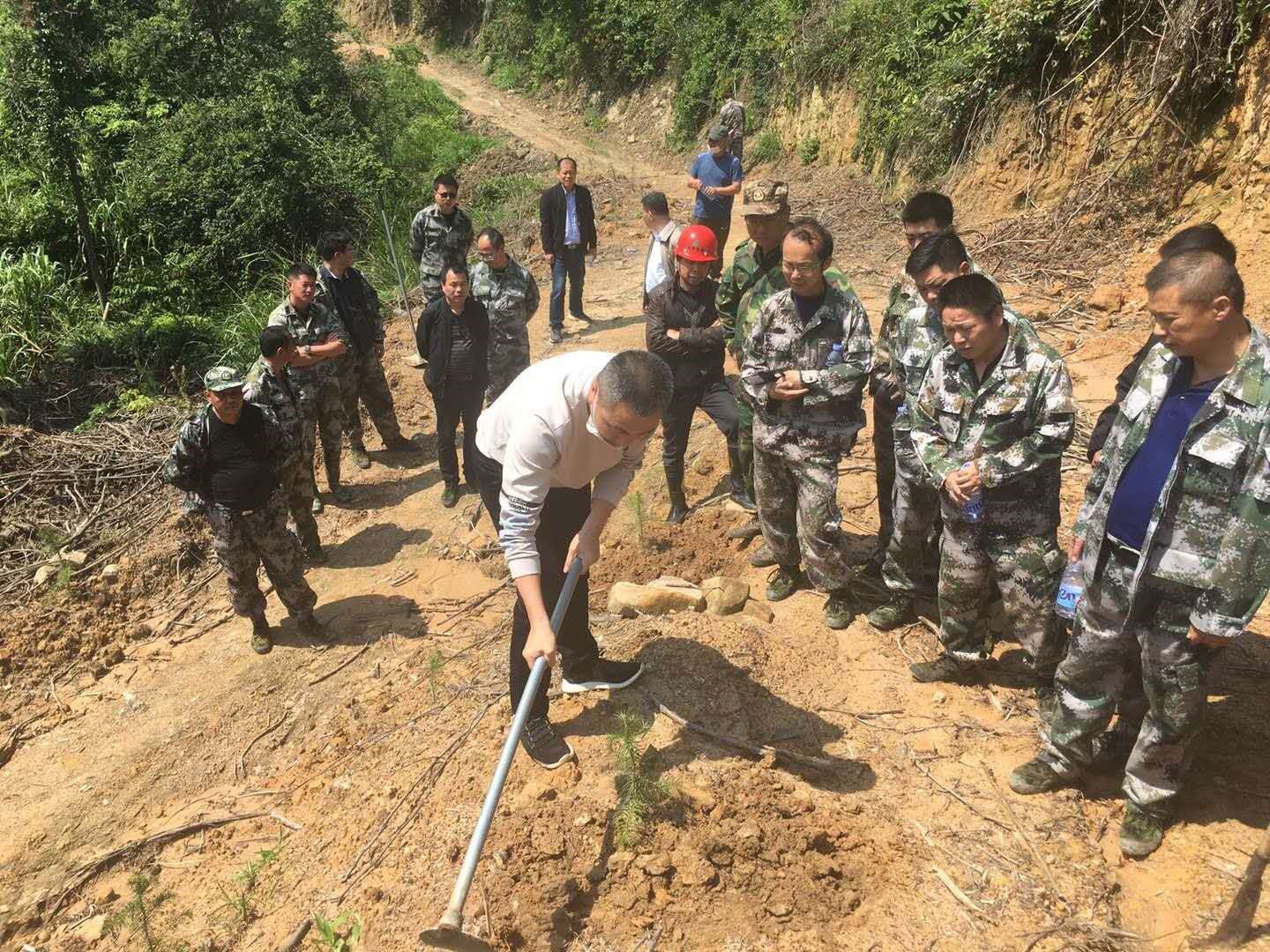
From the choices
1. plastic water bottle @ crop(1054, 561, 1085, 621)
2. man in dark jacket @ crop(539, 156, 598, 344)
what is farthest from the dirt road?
man in dark jacket @ crop(539, 156, 598, 344)

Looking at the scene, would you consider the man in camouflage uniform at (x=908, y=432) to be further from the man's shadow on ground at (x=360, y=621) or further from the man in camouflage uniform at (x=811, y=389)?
the man's shadow on ground at (x=360, y=621)

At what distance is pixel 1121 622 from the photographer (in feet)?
9.94

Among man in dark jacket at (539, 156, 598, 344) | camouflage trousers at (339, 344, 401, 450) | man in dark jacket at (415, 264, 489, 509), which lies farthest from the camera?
man in dark jacket at (539, 156, 598, 344)

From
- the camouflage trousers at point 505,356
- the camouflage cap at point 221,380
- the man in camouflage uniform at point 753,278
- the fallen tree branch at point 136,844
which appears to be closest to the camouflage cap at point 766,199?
the man in camouflage uniform at point 753,278

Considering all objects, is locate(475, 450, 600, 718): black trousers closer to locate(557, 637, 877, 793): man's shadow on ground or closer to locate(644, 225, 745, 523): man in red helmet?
locate(557, 637, 877, 793): man's shadow on ground

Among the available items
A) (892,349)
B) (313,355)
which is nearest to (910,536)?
(892,349)

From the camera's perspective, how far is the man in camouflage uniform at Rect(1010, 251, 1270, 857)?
102 inches

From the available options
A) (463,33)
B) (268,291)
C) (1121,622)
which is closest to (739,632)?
(1121,622)

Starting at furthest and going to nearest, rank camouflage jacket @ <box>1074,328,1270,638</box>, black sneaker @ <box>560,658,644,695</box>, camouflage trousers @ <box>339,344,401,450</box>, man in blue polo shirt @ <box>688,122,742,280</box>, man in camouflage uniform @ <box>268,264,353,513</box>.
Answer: man in blue polo shirt @ <box>688,122,742,280</box> < camouflage trousers @ <box>339,344,401,450</box> < man in camouflage uniform @ <box>268,264,353,513</box> < black sneaker @ <box>560,658,644,695</box> < camouflage jacket @ <box>1074,328,1270,638</box>

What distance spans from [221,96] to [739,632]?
1477 cm

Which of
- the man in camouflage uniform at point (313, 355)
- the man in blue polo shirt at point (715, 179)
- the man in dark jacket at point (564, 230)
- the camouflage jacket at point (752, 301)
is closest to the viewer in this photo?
the camouflage jacket at point (752, 301)

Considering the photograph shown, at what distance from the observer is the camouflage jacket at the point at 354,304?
21.6 ft

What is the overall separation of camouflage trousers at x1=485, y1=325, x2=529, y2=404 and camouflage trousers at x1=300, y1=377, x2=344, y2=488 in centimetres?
120

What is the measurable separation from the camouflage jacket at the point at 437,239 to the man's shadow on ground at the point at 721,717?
492 cm
